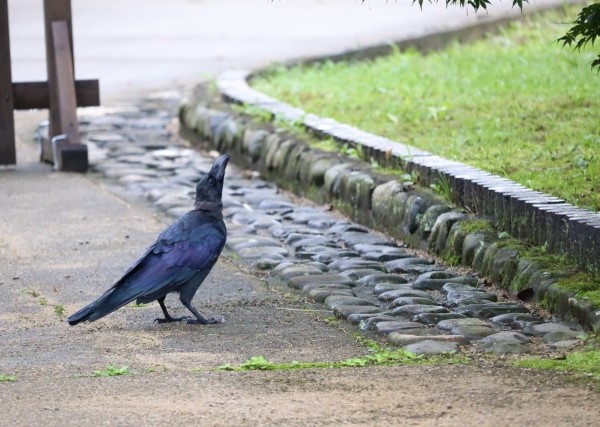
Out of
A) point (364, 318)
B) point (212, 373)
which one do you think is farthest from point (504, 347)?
point (212, 373)

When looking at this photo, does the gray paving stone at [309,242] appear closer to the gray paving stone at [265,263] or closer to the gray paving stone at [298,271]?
the gray paving stone at [265,263]

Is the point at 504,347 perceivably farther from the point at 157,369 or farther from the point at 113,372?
the point at 113,372

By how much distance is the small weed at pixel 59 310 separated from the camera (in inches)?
250

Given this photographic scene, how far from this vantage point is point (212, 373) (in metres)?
5.16

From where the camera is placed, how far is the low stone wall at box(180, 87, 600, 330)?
633 cm

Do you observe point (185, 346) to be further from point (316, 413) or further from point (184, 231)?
point (316, 413)

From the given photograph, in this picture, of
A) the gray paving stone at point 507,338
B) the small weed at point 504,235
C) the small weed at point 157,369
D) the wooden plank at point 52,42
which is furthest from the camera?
the wooden plank at point 52,42

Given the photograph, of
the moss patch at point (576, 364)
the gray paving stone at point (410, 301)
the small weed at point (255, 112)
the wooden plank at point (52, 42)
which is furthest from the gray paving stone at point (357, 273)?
the wooden plank at point (52, 42)

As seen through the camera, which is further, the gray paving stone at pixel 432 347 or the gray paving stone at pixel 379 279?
the gray paving stone at pixel 379 279

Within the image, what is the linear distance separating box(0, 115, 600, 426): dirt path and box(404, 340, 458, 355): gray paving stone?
0.22 meters

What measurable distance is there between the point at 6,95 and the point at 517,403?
6.58 metres

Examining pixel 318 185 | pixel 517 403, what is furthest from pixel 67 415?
pixel 318 185

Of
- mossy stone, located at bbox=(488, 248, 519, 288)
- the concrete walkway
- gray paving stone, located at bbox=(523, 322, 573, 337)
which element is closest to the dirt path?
the concrete walkway

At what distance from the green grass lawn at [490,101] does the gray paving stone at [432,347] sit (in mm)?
1488
